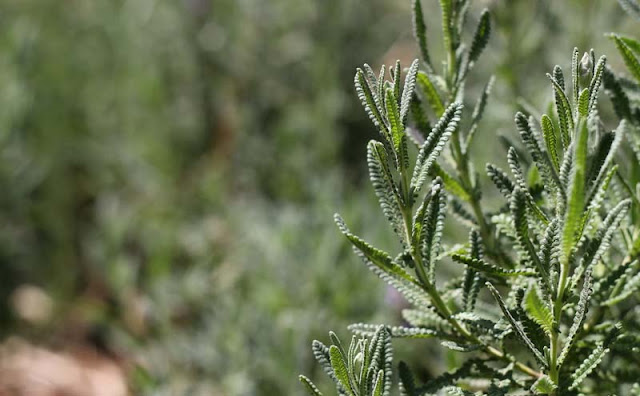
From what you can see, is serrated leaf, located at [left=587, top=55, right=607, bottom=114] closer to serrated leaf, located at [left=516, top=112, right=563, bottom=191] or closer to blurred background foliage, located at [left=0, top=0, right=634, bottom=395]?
serrated leaf, located at [left=516, top=112, right=563, bottom=191]

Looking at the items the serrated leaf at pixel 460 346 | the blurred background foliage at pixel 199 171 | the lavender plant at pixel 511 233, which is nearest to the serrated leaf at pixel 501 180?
the lavender plant at pixel 511 233

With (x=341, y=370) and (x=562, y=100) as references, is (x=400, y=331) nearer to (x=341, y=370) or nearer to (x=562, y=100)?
(x=341, y=370)

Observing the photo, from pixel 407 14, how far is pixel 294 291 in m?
1.49

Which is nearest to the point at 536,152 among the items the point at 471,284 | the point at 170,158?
the point at 471,284

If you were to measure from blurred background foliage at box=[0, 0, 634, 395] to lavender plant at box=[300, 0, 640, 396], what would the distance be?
0.75 m

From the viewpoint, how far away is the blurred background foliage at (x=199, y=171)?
1.52 m

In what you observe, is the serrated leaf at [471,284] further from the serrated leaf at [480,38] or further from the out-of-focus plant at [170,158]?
the out-of-focus plant at [170,158]

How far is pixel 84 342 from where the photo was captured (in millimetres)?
2191

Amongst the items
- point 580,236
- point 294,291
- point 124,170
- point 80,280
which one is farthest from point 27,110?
point 580,236

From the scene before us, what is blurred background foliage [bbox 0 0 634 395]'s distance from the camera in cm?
152

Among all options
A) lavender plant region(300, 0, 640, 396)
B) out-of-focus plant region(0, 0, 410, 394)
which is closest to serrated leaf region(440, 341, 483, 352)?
lavender plant region(300, 0, 640, 396)

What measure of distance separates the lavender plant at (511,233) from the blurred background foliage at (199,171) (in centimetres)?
75

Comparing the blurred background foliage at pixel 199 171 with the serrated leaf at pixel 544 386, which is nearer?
the serrated leaf at pixel 544 386

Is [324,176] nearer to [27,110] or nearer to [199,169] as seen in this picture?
[199,169]
